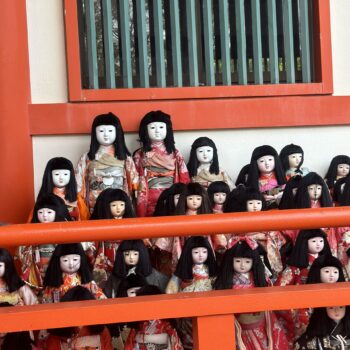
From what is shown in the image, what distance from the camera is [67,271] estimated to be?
221 inches

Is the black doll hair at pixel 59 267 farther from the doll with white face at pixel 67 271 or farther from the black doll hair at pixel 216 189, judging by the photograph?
the black doll hair at pixel 216 189

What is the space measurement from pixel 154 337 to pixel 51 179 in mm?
1766

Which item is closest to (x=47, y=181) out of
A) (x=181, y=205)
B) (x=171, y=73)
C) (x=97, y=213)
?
(x=97, y=213)

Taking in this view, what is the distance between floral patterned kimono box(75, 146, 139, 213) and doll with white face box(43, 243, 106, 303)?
3.72 ft

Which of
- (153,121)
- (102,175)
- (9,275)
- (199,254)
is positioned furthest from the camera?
(153,121)

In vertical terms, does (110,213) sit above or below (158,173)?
below

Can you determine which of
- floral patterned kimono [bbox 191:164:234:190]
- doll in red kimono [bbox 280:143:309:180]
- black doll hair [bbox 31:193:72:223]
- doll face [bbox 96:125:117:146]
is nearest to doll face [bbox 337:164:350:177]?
doll in red kimono [bbox 280:143:309:180]

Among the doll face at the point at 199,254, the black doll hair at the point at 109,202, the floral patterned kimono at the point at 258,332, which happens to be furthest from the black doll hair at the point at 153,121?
the floral patterned kimono at the point at 258,332

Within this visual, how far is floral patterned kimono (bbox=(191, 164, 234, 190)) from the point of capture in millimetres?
6852

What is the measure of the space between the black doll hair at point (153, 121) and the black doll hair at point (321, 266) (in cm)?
173

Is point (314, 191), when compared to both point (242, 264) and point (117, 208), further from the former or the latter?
point (117, 208)

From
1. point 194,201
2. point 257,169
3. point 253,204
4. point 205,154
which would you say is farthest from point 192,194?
point 257,169

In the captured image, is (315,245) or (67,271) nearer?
(67,271)

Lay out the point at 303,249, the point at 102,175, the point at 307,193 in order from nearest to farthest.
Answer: the point at 303,249 < the point at 307,193 < the point at 102,175
